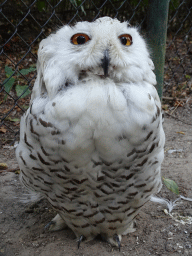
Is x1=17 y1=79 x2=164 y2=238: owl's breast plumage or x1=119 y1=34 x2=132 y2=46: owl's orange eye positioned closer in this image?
x1=17 y1=79 x2=164 y2=238: owl's breast plumage

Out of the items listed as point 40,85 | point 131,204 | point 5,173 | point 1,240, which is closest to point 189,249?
point 131,204

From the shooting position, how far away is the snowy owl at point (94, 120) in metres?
1.33

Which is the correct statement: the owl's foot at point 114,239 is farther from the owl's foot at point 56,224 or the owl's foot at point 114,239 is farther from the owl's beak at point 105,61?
the owl's beak at point 105,61

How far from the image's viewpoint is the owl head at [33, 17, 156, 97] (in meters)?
1.36

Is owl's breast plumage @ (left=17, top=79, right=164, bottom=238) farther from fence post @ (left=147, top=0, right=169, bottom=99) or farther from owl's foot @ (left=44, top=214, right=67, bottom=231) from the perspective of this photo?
fence post @ (left=147, top=0, right=169, bottom=99)

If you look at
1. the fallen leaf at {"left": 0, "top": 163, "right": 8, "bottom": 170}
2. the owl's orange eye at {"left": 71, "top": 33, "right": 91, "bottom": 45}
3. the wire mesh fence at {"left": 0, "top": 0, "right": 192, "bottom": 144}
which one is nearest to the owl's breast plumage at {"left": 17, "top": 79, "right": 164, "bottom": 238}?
the owl's orange eye at {"left": 71, "top": 33, "right": 91, "bottom": 45}

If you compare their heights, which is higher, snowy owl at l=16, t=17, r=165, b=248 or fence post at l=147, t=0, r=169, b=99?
fence post at l=147, t=0, r=169, b=99

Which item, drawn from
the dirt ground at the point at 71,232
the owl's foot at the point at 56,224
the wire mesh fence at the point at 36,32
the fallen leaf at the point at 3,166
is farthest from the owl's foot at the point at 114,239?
the wire mesh fence at the point at 36,32

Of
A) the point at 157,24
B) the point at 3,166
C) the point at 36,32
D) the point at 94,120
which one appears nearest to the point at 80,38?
the point at 94,120

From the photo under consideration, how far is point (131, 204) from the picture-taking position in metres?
1.68

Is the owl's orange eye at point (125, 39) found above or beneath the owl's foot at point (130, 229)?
above

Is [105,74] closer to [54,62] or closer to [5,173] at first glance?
[54,62]

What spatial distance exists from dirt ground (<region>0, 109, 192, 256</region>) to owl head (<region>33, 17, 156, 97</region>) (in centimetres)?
99

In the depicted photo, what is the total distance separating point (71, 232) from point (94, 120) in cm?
105
